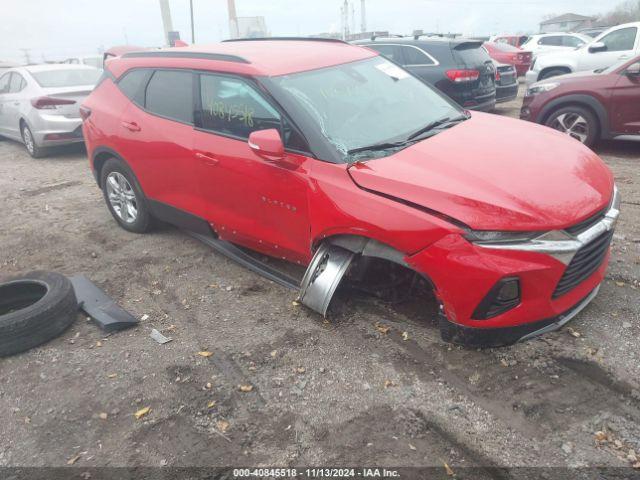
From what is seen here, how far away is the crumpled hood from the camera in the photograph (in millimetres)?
2588

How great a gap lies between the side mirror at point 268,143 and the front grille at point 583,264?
1.82 m

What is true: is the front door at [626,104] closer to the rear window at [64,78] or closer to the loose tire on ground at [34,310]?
the loose tire on ground at [34,310]

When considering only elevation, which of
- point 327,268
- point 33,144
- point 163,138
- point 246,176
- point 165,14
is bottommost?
point 327,268

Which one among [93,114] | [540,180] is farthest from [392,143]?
[93,114]

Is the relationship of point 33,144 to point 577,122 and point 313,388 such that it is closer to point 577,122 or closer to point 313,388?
point 313,388

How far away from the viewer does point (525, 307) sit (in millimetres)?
2676

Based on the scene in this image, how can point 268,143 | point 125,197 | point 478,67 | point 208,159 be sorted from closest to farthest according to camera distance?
point 268,143 → point 208,159 → point 125,197 → point 478,67

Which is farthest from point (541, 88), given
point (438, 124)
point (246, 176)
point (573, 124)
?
point (246, 176)

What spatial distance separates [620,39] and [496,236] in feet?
33.6

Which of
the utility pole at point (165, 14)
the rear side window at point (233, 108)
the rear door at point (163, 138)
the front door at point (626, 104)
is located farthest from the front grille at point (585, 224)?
the utility pole at point (165, 14)

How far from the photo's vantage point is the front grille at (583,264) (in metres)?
2.68

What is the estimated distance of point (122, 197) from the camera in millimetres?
5129

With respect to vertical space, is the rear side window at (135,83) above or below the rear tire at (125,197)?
above

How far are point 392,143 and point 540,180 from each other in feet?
3.07
